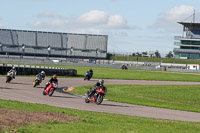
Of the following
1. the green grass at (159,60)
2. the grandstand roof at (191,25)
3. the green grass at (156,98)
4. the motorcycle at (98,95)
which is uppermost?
the grandstand roof at (191,25)

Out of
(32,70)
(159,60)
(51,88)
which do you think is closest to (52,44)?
(159,60)

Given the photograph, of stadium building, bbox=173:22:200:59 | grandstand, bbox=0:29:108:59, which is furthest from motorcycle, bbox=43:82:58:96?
stadium building, bbox=173:22:200:59

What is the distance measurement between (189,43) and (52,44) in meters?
44.8

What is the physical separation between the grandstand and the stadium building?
2446 centimetres

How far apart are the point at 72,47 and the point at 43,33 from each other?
37.3ft

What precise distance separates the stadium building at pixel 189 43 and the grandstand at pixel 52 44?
80.3ft

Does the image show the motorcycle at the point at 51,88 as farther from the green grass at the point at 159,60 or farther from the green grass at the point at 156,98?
the green grass at the point at 159,60

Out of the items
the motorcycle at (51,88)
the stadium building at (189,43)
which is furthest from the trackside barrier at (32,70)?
the stadium building at (189,43)

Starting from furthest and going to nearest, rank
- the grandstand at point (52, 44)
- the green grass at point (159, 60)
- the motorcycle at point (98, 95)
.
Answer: the grandstand at point (52, 44) < the green grass at point (159, 60) < the motorcycle at point (98, 95)

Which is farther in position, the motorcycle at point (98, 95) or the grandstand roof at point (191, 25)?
the grandstand roof at point (191, 25)

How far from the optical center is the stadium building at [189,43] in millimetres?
135375

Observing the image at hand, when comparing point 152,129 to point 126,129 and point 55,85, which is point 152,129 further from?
point 55,85

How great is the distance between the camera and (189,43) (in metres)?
137

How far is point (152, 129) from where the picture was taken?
12.3 metres
